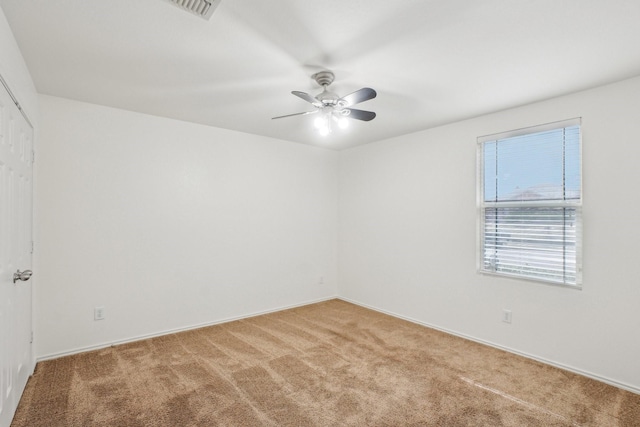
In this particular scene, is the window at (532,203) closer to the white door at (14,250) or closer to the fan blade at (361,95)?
the fan blade at (361,95)

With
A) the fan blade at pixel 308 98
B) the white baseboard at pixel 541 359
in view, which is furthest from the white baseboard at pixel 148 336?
the fan blade at pixel 308 98

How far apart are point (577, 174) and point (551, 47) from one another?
1307 mm

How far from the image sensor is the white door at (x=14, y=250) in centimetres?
184

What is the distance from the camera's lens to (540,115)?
306 centimetres

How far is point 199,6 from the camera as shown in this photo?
65.9 inches

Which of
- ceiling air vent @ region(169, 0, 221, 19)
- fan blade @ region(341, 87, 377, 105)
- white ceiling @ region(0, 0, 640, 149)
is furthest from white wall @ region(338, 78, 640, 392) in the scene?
ceiling air vent @ region(169, 0, 221, 19)

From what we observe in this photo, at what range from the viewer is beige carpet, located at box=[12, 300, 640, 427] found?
2154 mm

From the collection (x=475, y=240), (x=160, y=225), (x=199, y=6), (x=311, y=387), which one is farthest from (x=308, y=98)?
(x=475, y=240)

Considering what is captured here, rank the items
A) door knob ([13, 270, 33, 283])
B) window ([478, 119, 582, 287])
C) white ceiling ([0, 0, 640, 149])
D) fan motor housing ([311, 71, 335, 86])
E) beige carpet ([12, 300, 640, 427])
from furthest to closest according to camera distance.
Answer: window ([478, 119, 582, 287]) → fan motor housing ([311, 71, 335, 86]) → beige carpet ([12, 300, 640, 427]) → door knob ([13, 270, 33, 283]) → white ceiling ([0, 0, 640, 149])

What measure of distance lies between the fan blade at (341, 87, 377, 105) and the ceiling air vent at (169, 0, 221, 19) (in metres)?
0.99

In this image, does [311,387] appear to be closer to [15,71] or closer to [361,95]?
[361,95]

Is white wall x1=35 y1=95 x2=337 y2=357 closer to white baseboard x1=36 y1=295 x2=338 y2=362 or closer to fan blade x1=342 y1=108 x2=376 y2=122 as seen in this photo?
white baseboard x1=36 y1=295 x2=338 y2=362

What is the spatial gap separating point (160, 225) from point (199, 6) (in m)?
2.60

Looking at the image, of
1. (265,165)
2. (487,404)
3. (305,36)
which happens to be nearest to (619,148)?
(487,404)
